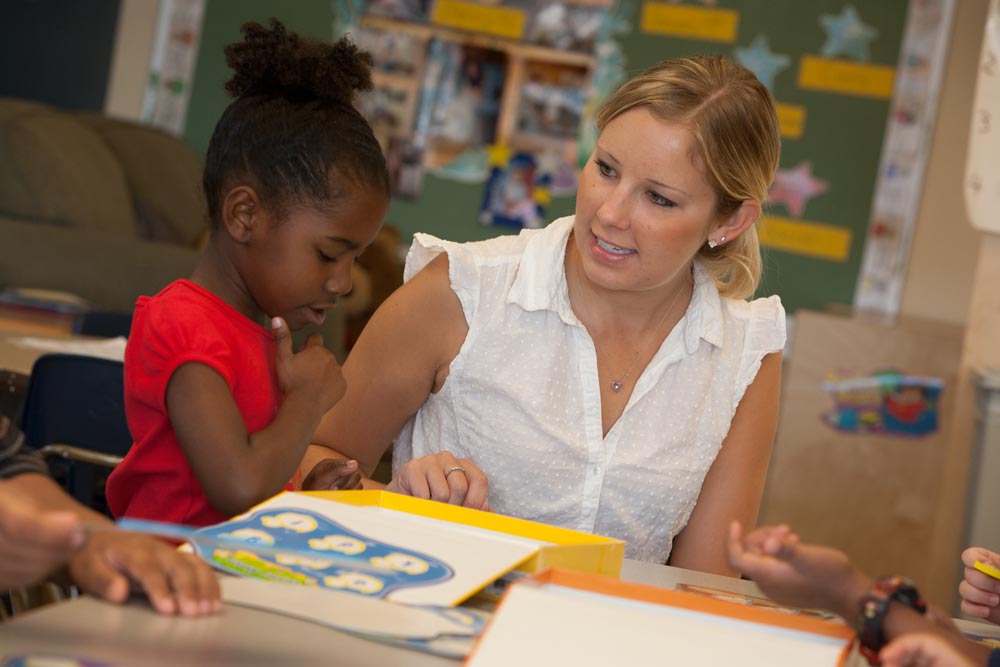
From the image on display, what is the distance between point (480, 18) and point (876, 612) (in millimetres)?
3881

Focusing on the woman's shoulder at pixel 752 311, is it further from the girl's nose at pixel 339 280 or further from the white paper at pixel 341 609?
the white paper at pixel 341 609

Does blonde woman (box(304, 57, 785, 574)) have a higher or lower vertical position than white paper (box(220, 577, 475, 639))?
higher

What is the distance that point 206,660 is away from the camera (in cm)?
70

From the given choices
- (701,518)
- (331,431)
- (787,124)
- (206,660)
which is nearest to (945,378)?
(787,124)

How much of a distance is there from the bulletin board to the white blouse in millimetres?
2458

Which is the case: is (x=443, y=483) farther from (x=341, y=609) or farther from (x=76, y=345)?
(x=76, y=345)

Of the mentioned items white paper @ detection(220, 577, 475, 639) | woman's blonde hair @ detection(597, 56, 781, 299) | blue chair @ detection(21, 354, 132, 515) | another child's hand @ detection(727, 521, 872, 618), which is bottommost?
blue chair @ detection(21, 354, 132, 515)

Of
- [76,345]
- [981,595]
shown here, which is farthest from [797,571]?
[76,345]

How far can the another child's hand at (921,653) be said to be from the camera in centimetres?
83

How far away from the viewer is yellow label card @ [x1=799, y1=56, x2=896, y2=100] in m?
4.17

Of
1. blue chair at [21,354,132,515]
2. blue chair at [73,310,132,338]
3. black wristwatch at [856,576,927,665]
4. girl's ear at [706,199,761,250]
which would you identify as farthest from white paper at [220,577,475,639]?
blue chair at [73,310,132,338]

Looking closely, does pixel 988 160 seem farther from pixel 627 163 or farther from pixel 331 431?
pixel 331 431

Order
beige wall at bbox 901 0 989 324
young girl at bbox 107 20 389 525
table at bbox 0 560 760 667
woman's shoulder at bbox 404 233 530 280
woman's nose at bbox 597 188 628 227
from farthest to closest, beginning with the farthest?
beige wall at bbox 901 0 989 324, woman's shoulder at bbox 404 233 530 280, woman's nose at bbox 597 188 628 227, young girl at bbox 107 20 389 525, table at bbox 0 560 760 667

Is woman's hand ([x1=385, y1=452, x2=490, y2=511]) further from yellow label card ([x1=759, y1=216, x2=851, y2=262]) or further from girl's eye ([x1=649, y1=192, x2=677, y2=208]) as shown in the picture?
yellow label card ([x1=759, y1=216, x2=851, y2=262])
